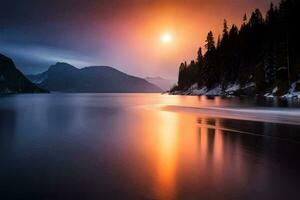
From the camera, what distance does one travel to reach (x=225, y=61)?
118188mm

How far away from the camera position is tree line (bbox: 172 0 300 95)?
74688 millimetres

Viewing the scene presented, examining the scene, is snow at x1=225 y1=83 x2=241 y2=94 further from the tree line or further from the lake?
the lake

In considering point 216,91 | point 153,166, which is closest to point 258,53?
point 216,91

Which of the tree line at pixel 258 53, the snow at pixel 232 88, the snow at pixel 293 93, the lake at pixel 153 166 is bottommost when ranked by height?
the lake at pixel 153 166

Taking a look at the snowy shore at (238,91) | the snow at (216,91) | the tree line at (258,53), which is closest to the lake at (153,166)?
the snowy shore at (238,91)

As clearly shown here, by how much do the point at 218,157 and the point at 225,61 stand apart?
10958 centimetres

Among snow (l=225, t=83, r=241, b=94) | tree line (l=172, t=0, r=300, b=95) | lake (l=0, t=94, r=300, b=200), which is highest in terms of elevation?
tree line (l=172, t=0, r=300, b=95)

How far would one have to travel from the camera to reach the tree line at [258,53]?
74.7 meters

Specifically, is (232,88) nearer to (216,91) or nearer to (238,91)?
(238,91)

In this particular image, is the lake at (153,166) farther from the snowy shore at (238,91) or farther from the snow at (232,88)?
the snow at (232,88)

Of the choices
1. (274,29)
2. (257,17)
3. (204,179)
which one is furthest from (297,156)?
(257,17)

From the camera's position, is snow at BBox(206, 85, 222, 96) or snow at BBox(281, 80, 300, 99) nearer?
snow at BBox(281, 80, 300, 99)

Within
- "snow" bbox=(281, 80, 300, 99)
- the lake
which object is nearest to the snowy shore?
"snow" bbox=(281, 80, 300, 99)

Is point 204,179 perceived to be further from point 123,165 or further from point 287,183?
point 123,165
